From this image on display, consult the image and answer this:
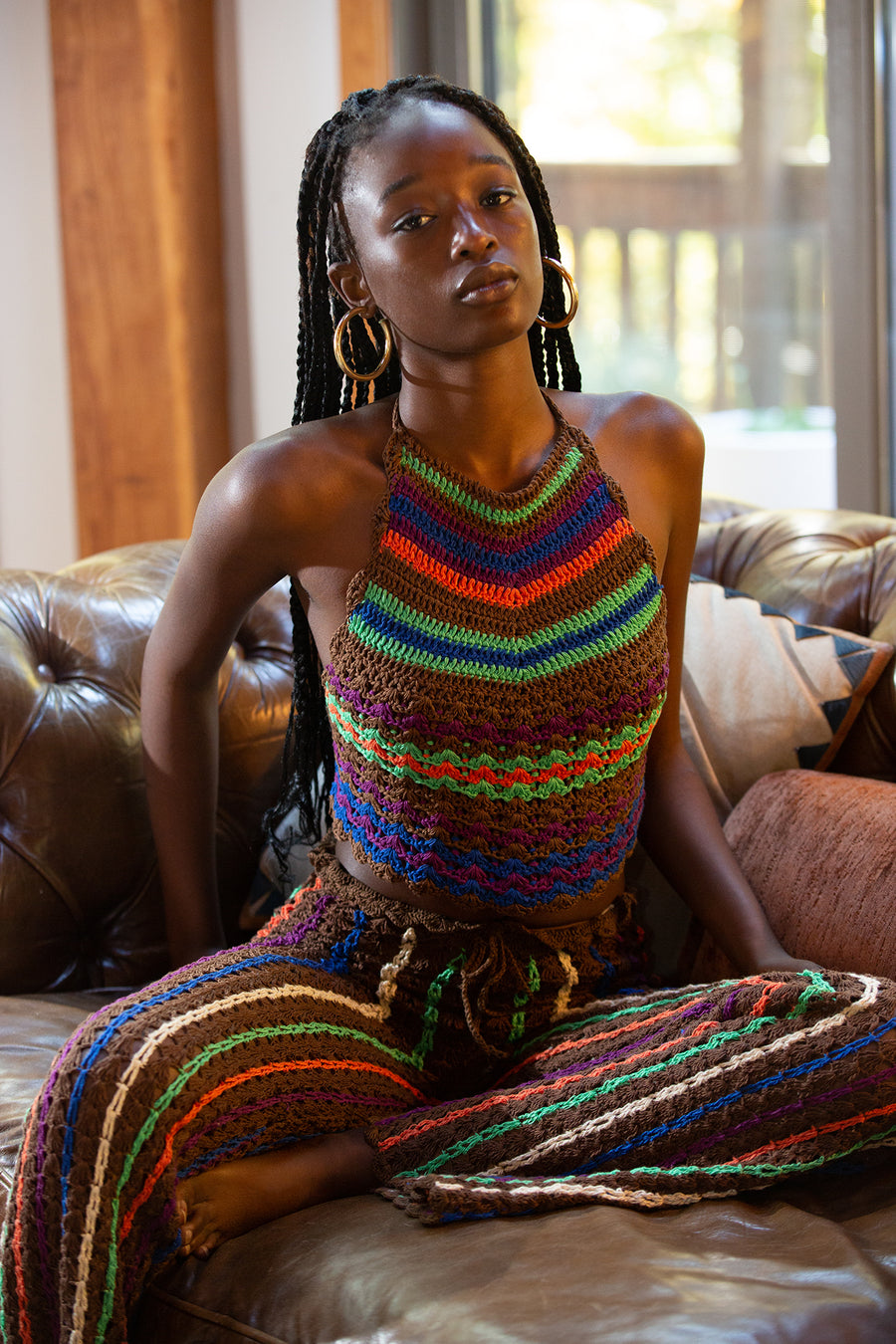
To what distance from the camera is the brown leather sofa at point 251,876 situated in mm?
874

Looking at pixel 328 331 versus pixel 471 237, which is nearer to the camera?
pixel 471 237

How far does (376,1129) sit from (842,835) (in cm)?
52

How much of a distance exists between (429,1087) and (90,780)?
A: 0.56 meters

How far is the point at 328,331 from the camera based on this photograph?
1329 millimetres

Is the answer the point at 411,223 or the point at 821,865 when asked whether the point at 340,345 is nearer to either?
the point at 411,223

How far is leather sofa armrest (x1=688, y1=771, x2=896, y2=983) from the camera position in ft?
3.94

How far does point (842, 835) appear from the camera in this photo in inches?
49.8

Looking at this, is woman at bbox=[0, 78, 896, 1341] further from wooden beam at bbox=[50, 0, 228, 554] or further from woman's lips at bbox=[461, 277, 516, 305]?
wooden beam at bbox=[50, 0, 228, 554]

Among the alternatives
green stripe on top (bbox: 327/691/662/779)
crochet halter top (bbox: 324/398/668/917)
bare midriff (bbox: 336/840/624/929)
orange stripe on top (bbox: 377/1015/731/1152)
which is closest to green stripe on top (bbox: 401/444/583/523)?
crochet halter top (bbox: 324/398/668/917)

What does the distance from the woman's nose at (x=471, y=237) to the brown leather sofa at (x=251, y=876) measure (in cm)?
64

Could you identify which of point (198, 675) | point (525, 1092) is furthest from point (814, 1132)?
point (198, 675)

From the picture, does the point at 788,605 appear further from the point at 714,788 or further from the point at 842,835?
the point at 842,835

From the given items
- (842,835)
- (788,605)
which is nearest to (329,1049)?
(842,835)

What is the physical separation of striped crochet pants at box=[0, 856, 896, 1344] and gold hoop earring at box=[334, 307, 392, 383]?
0.49 m
